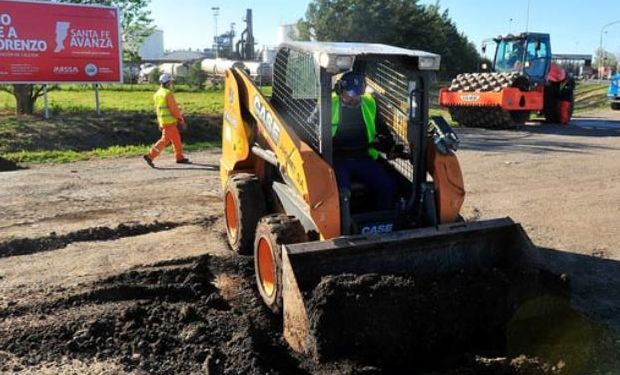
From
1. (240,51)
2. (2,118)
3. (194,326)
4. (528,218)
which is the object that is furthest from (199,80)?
(194,326)

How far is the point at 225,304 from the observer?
4.99 m

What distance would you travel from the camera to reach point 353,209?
5.18m

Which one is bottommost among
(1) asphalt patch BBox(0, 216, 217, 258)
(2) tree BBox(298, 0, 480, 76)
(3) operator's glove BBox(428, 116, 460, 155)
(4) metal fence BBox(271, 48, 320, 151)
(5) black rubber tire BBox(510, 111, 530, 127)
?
(1) asphalt patch BBox(0, 216, 217, 258)

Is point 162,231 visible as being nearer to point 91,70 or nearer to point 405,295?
point 405,295

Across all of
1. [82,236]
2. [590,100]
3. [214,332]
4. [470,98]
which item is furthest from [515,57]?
[590,100]

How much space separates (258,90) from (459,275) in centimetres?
263

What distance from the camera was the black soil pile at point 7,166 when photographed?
431 inches

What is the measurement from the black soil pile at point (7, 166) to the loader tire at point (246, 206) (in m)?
6.64

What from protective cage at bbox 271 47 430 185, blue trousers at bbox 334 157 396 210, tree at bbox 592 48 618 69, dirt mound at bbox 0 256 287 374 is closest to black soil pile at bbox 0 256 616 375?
dirt mound at bbox 0 256 287 374

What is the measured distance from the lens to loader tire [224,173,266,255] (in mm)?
5832

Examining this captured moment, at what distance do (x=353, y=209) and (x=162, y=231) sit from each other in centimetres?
285

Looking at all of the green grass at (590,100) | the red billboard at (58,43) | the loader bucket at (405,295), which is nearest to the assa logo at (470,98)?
the red billboard at (58,43)

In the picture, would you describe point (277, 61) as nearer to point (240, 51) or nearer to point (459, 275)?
point (459, 275)

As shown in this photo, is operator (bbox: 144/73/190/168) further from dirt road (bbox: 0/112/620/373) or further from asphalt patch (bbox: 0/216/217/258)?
asphalt patch (bbox: 0/216/217/258)
